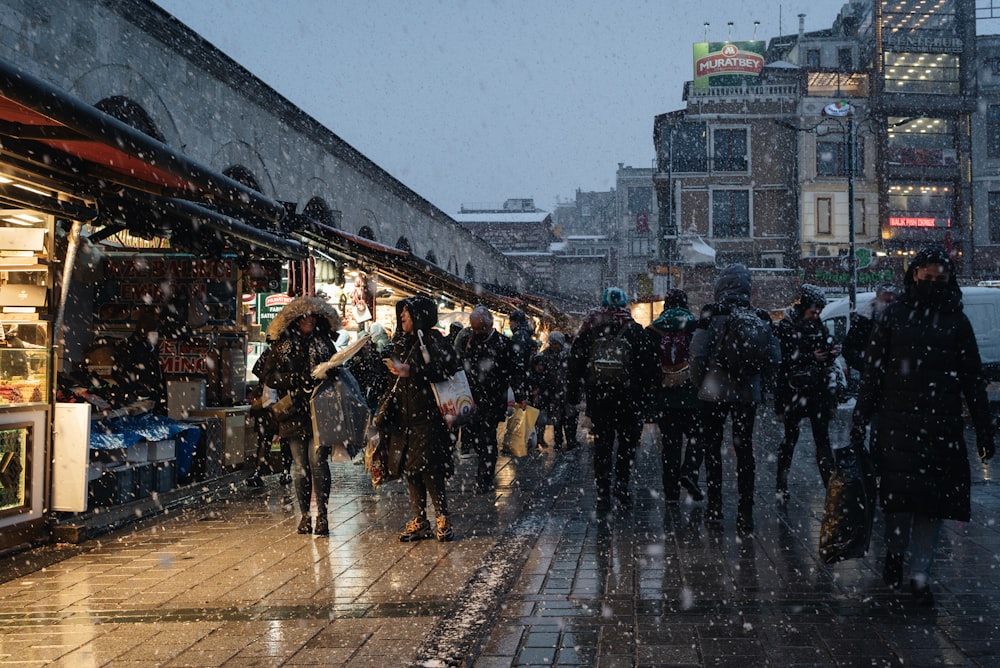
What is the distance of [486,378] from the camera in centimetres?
994

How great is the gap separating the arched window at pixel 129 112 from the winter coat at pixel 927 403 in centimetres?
897

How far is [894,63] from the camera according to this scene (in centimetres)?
4584

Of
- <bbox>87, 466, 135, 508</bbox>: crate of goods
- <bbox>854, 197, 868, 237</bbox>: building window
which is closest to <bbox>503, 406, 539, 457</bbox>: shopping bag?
<bbox>87, 466, 135, 508</bbox>: crate of goods

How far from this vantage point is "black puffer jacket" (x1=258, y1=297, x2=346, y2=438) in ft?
24.2

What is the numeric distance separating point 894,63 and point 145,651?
159 feet

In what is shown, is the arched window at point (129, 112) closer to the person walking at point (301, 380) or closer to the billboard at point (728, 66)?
the person walking at point (301, 380)

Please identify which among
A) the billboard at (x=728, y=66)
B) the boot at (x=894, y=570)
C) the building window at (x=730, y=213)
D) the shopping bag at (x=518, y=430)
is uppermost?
the billboard at (x=728, y=66)

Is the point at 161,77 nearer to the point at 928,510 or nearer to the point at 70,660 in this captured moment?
the point at 70,660

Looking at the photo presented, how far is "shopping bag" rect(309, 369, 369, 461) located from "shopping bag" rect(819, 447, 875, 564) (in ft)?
12.1

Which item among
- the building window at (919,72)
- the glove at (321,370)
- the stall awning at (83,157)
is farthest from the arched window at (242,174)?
the building window at (919,72)

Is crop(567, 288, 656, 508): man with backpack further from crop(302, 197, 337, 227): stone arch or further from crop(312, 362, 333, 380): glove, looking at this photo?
crop(302, 197, 337, 227): stone arch

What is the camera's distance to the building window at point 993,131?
4544 cm

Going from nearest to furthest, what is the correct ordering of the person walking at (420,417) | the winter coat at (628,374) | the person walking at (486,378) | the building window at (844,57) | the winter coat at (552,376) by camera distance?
the person walking at (420,417)
the winter coat at (628,374)
the person walking at (486,378)
the winter coat at (552,376)
the building window at (844,57)

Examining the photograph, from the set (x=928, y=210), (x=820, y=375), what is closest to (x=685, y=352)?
(x=820, y=375)
